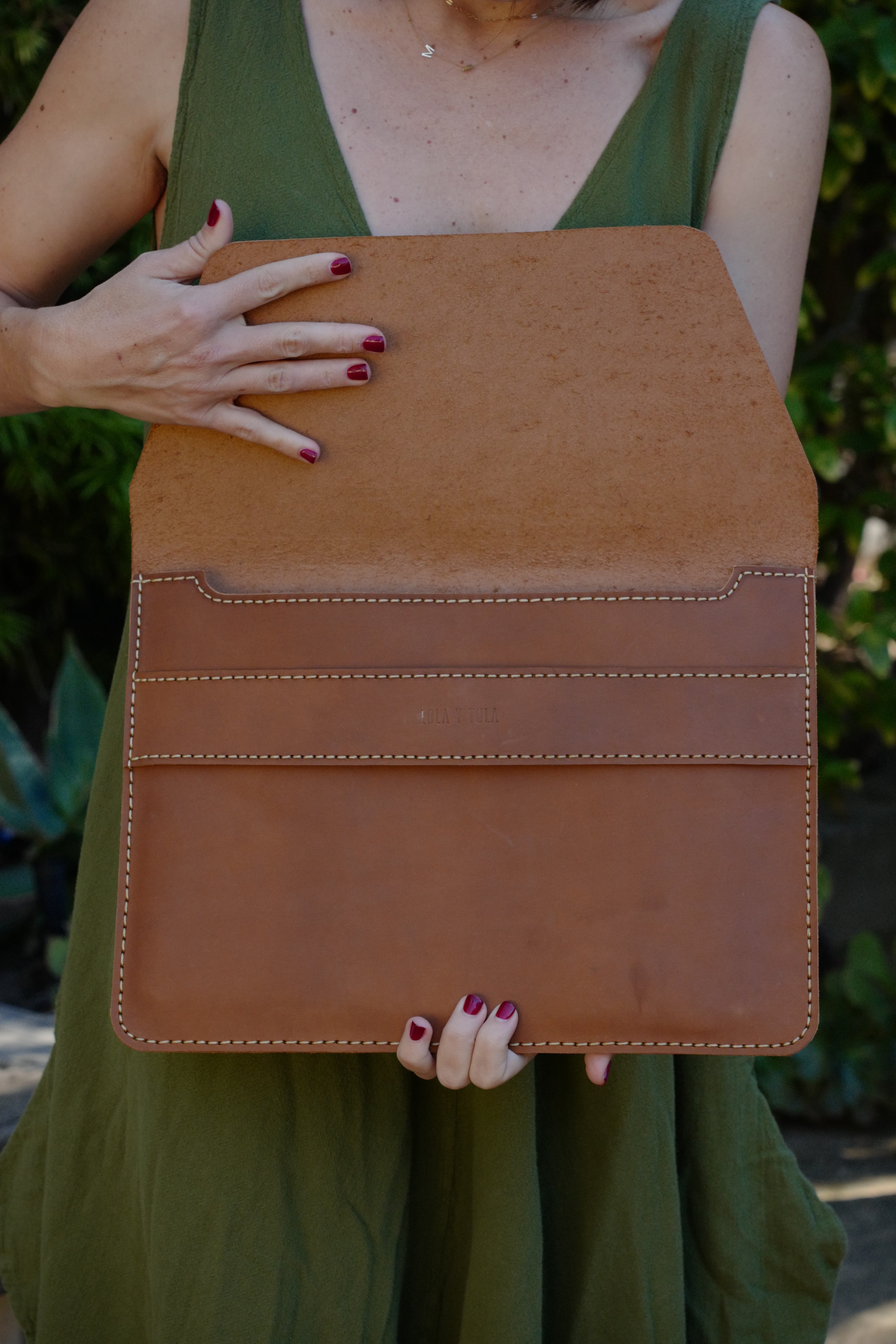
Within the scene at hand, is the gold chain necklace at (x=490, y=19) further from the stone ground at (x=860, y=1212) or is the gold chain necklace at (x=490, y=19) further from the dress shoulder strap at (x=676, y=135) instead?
the stone ground at (x=860, y=1212)

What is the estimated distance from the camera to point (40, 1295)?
1.29 meters

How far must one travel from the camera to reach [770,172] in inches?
45.2

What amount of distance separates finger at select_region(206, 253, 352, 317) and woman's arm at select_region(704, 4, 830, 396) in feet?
1.30

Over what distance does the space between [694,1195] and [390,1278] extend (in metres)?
0.38

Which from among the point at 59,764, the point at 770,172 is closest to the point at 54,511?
the point at 59,764

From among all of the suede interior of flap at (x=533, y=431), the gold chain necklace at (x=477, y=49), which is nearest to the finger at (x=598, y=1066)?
the suede interior of flap at (x=533, y=431)

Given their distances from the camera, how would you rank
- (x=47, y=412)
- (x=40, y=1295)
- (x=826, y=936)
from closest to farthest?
1. (x=40, y=1295)
2. (x=47, y=412)
3. (x=826, y=936)

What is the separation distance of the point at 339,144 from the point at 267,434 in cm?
33

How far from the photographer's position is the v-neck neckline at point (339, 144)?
44.0 inches

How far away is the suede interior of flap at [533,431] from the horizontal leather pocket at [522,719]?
89 mm

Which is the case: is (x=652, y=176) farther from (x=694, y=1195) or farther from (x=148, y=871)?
(x=694, y=1195)

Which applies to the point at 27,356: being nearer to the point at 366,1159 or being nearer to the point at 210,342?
the point at 210,342

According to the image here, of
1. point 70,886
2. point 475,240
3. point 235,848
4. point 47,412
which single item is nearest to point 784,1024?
point 235,848

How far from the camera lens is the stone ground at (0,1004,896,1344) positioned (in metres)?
2.01
